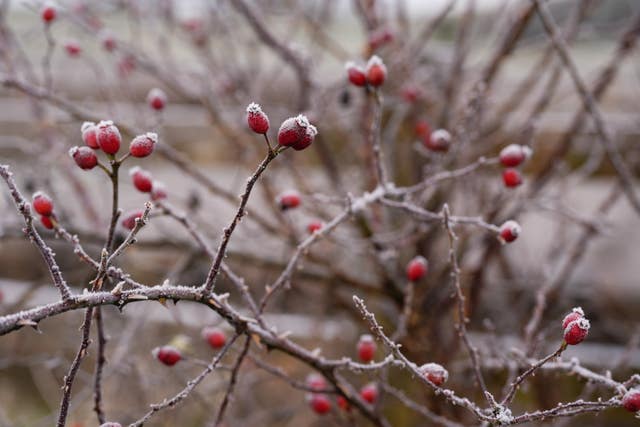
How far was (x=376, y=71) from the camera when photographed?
36.4 inches

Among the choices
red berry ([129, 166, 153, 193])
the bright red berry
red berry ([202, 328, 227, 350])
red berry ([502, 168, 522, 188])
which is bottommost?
the bright red berry

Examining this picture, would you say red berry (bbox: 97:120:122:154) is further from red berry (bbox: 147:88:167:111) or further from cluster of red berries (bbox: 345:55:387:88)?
red berry (bbox: 147:88:167:111)

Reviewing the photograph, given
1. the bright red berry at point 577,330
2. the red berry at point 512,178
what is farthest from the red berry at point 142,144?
the red berry at point 512,178

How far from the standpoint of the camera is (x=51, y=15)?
118cm

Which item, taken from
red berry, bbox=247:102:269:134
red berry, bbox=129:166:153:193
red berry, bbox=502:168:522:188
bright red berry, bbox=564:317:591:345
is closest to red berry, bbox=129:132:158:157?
red berry, bbox=247:102:269:134

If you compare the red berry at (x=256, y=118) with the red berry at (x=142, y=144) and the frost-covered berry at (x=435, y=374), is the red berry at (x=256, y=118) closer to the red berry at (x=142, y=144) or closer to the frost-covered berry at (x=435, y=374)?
the red berry at (x=142, y=144)

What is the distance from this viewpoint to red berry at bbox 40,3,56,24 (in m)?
1.17

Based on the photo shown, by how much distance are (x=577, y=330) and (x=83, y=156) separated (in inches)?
22.5

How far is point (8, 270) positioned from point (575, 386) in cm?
238

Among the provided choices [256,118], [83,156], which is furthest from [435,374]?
[83,156]

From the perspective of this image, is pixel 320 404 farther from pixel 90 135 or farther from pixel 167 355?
pixel 90 135

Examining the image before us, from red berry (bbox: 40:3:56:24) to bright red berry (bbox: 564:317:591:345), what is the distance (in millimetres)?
1060

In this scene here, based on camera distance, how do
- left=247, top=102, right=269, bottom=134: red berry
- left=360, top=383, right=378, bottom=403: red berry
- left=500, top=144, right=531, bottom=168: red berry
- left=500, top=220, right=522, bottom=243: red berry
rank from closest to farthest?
1. left=247, top=102, right=269, bottom=134: red berry
2. left=500, top=220, right=522, bottom=243: red berry
3. left=500, top=144, right=531, bottom=168: red berry
4. left=360, top=383, right=378, bottom=403: red berry

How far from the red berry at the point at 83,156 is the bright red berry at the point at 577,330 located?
0.55m
